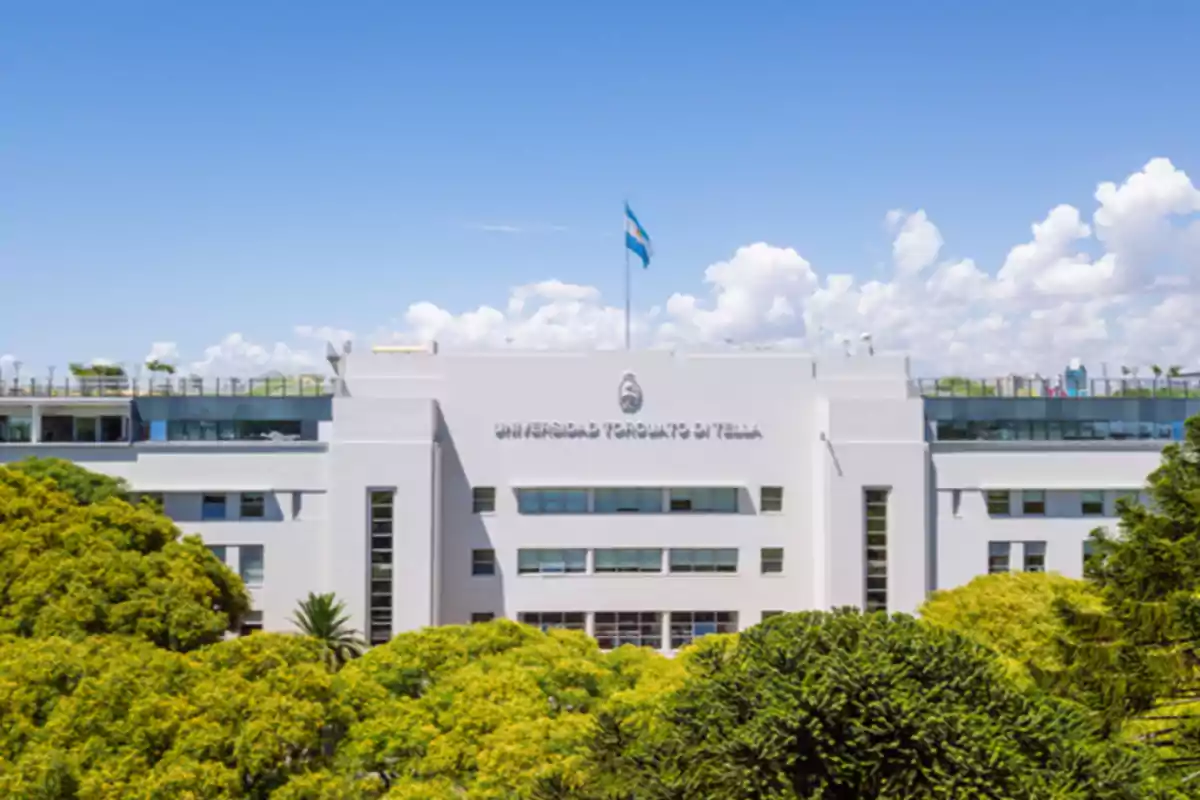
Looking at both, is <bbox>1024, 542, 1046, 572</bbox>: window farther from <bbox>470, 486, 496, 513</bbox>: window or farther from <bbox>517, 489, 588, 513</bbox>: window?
<bbox>470, 486, 496, 513</bbox>: window

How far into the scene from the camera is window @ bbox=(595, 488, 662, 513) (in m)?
42.5

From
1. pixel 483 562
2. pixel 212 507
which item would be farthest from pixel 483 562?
pixel 212 507

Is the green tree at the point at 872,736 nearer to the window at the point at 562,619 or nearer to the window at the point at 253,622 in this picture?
the window at the point at 562,619

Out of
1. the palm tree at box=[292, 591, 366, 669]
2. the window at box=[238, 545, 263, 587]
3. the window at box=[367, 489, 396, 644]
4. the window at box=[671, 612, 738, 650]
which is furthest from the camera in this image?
the window at box=[671, 612, 738, 650]

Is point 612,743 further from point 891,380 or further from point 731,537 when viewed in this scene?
point 891,380

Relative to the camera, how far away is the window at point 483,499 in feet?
139

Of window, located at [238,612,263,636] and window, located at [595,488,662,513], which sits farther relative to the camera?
window, located at [595,488,662,513]

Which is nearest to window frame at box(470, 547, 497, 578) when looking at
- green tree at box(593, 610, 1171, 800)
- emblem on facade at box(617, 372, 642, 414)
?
emblem on facade at box(617, 372, 642, 414)

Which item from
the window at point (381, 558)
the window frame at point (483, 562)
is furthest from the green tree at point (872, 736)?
the window frame at point (483, 562)

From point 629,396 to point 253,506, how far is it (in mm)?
15631

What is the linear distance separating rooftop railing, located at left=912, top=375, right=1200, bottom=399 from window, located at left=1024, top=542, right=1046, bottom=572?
251 inches

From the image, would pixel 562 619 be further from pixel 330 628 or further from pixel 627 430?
pixel 330 628

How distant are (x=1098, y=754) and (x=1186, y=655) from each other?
24.6ft

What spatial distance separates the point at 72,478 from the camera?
3819 cm
